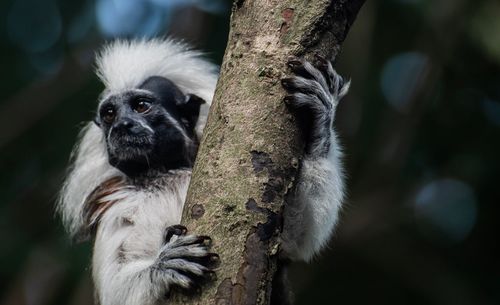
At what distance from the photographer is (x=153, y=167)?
5.93 metres

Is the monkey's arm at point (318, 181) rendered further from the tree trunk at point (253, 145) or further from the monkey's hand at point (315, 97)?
the tree trunk at point (253, 145)

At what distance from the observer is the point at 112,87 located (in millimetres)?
6488

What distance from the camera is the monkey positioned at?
4.74 metres

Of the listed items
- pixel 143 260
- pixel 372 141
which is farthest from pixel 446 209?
pixel 143 260

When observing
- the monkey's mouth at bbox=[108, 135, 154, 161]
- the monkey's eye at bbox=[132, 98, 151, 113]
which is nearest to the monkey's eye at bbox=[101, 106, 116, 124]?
the monkey's eye at bbox=[132, 98, 151, 113]

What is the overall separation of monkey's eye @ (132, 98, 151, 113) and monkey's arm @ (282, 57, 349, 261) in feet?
4.46

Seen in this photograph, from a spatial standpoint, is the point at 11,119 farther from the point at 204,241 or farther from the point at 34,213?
the point at 204,241

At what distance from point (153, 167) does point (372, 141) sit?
15.3ft

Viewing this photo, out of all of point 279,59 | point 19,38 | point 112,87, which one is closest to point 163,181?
point 112,87

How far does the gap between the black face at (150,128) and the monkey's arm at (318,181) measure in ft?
3.10

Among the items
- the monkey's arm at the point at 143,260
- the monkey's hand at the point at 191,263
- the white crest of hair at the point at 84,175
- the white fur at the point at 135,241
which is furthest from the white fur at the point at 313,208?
the white crest of hair at the point at 84,175

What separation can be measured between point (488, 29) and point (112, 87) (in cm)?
424

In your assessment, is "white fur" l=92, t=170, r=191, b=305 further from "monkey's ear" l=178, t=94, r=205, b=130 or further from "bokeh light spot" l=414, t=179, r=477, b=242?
"bokeh light spot" l=414, t=179, r=477, b=242

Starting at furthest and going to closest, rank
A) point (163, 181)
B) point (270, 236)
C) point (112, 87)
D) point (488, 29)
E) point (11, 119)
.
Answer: point (11, 119) < point (488, 29) < point (112, 87) < point (163, 181) < point (270, 236)
